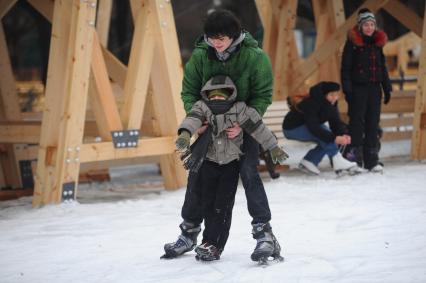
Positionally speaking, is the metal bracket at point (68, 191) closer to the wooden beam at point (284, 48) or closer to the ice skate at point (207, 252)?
the ice skate at point (207, 252)

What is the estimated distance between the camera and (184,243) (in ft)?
18.1

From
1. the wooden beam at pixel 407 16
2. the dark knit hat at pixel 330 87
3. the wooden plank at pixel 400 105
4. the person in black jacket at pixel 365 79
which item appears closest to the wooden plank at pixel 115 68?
the dark knit hat at pixel 330 87

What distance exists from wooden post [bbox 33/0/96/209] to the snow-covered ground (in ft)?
0.81

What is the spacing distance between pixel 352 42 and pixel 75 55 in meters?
3.25

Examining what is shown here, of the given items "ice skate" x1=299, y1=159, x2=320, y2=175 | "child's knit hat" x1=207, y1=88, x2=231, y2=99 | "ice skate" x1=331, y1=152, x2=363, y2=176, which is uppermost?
"child's knit hat" x1=207, y1=88, x2=231, y2=99

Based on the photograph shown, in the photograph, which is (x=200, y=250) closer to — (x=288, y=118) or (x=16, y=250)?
(x=16, y=250)

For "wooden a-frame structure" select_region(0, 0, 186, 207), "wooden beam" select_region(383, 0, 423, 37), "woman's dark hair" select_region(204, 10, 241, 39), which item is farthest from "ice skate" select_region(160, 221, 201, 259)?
"wooden beam" select_region(383, 0, 423, 37)

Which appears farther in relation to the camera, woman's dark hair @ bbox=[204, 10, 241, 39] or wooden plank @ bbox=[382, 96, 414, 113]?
wooden plank @ bbox=[382, 96, 414, 113]

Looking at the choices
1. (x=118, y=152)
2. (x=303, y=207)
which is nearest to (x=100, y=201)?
(x=118, y=152)

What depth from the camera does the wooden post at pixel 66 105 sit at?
25.1 feet

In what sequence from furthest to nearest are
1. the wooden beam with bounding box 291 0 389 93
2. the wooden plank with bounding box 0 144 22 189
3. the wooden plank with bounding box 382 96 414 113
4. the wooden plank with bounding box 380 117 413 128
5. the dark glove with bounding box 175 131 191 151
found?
the wooden plank with bounding box 380 117 413 128
the wooden plank with bounding box 382 96 414 113
the wooden beam with bounding box 291 0 389 93
the wooden plank with bounding box 0 144 22 189
the dark glove with bounding box 175 131 191 151

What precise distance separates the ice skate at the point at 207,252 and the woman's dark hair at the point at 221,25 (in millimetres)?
1279

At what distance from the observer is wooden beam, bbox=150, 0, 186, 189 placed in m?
8.53

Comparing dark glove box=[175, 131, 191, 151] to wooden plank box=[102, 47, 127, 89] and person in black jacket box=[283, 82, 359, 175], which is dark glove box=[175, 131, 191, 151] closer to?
person in black jacket box=[283, 82, 359, 175]
